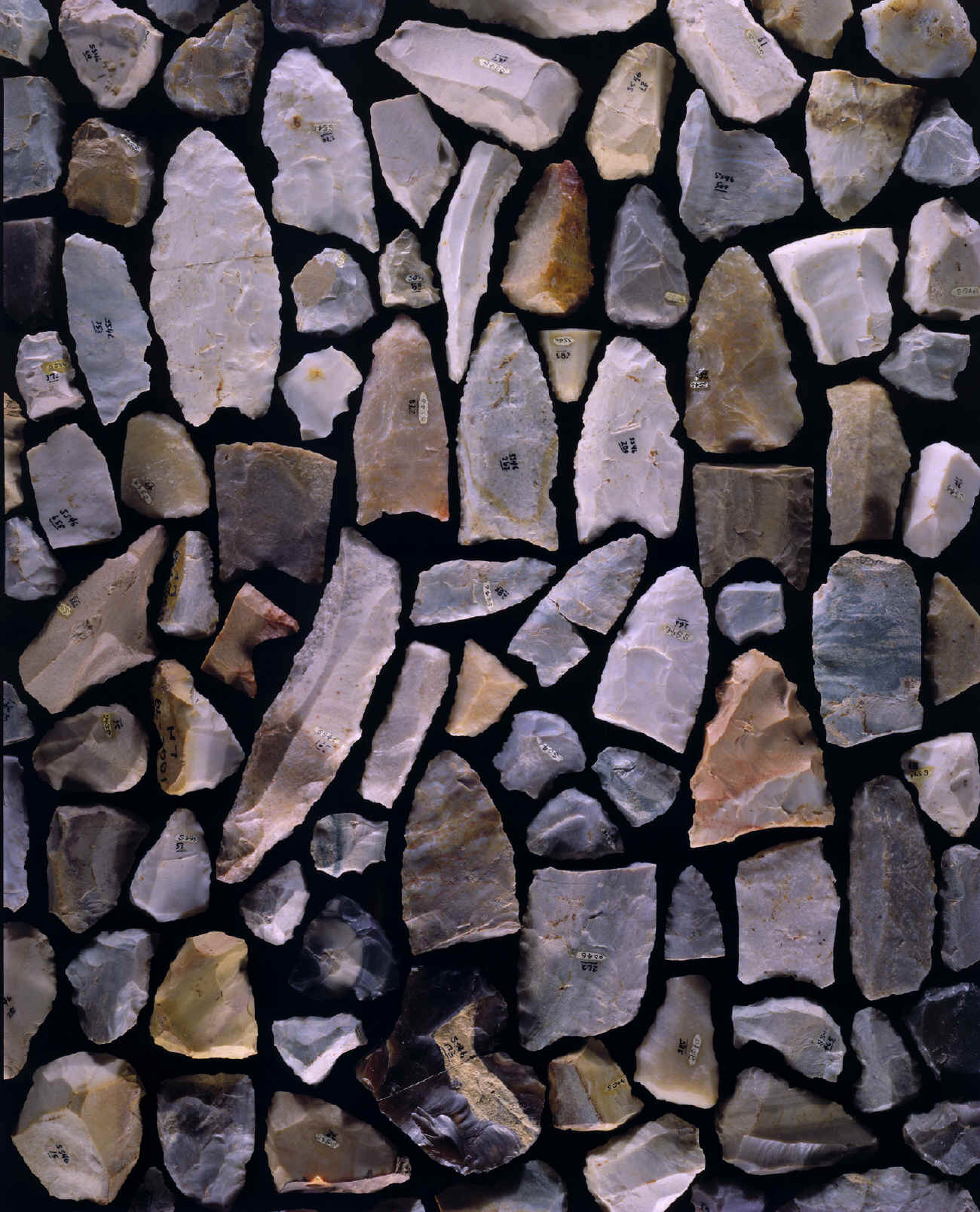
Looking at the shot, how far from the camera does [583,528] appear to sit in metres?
1.49

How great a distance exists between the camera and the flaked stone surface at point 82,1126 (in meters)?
1.50

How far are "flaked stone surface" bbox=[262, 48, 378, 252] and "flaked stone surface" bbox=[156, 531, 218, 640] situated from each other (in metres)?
0.51

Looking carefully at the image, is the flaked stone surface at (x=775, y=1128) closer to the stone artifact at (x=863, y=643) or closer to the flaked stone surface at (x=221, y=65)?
the stone artifact at (x=863, y=643)

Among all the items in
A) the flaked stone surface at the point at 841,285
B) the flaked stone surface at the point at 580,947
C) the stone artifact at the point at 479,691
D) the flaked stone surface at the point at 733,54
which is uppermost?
the flaked stone surface at the point at 733,54

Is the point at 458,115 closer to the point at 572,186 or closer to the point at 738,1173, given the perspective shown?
the point at 572,186

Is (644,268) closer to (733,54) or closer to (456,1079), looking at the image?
(733,54)

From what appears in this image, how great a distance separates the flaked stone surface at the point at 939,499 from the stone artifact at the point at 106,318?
180mm

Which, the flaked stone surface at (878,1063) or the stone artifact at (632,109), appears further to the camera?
the flaked stone surface at (878,1063)

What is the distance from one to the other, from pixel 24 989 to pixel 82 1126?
22 centimetres

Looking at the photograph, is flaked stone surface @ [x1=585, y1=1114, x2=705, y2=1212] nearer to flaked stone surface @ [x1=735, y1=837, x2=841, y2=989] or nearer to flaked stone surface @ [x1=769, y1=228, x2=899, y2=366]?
flaked stone surface @ [x1=735, y1=837, x2=841, y2=989]

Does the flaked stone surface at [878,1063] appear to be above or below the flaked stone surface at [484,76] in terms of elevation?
below

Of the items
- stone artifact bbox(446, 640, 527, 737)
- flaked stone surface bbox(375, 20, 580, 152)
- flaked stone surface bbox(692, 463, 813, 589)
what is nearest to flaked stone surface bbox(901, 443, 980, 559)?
flaked stone surface bbox(692, 463, 813, 589)

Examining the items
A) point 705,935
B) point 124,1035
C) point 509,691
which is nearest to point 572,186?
point 509,691

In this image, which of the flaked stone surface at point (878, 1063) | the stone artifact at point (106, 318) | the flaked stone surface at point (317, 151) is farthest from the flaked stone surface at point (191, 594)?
the flaked stone surface at point (878, 1063)
